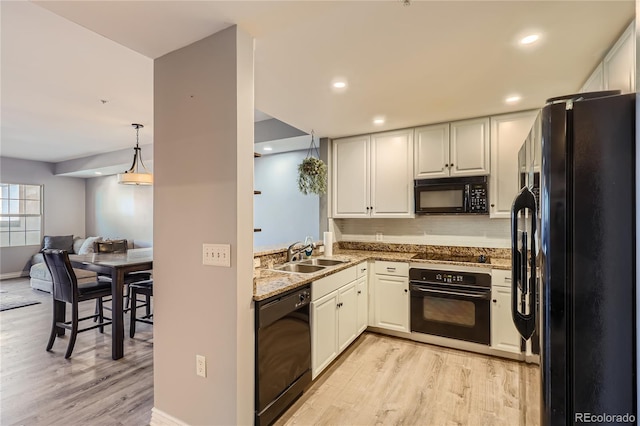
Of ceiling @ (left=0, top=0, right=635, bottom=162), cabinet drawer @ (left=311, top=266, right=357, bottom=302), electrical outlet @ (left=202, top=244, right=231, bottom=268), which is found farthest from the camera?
cabinet drawer @ (left=311, top=266, right=357, bottom=302)

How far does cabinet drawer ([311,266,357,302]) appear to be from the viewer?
231 centimetres

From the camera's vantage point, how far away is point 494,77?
88.5 inches

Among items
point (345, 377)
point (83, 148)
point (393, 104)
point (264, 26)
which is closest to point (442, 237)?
point (393, 104)

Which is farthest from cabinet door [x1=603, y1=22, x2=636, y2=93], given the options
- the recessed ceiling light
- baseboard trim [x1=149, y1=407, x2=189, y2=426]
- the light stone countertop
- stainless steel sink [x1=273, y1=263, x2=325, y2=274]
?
baseboard trim [x1=149, y1=407, x2=189, y2=426]

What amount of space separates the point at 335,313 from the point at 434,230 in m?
1.71

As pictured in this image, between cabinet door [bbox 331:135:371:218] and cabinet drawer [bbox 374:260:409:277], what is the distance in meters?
0.67

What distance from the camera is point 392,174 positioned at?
3580 mm

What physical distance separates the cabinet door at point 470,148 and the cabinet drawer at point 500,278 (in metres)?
0.99

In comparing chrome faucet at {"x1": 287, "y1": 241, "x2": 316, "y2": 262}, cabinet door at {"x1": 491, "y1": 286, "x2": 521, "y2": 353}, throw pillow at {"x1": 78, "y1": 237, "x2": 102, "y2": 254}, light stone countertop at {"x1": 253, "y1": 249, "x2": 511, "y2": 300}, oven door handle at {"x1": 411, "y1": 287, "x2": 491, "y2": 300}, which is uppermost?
chrome faucet at {"x1": 287, "y1": 241, "x2": 316, "y2": 262}

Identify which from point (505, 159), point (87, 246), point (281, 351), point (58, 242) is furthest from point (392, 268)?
point (58, 242)

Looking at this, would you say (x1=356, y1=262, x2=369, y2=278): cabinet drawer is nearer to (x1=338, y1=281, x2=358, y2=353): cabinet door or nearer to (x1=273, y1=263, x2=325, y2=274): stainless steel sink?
(x1=338, y1=281, x2=358, y2=353): cabinet door

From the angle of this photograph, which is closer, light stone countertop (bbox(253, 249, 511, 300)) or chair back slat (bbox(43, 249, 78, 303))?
light stone countertop (bbox(253, 249, 511, 300))

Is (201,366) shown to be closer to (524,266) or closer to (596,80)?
(524,266)

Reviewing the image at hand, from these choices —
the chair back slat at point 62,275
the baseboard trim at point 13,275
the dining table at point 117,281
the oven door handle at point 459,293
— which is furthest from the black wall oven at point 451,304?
→ the baseboard trim at point 13,275
